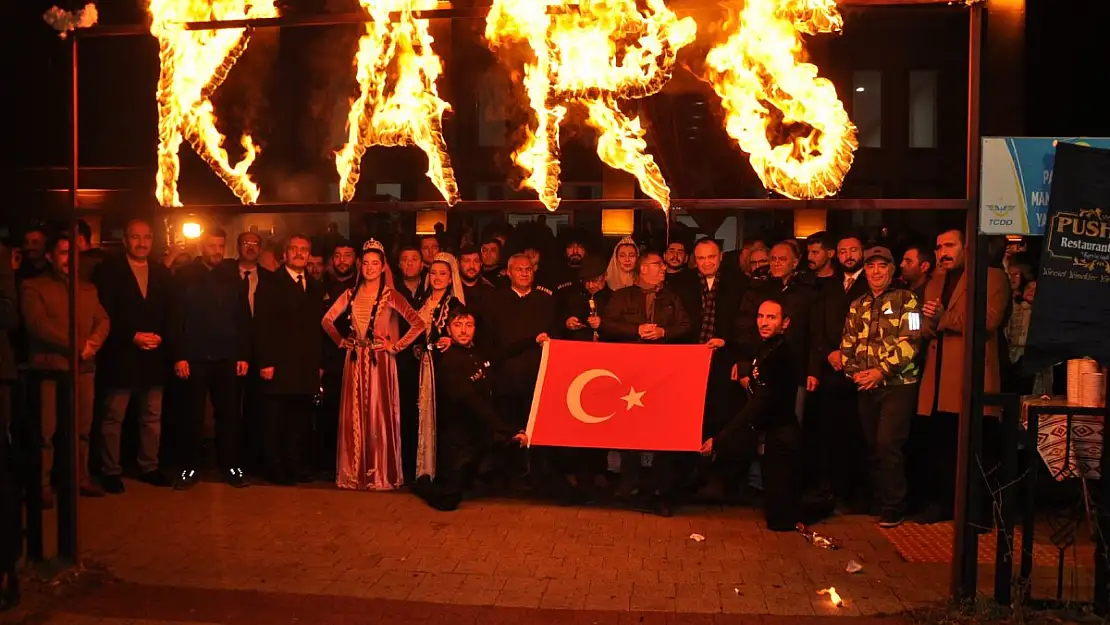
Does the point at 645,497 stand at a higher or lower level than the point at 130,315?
lower

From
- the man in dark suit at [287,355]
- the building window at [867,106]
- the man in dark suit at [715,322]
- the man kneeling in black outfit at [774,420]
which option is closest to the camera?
the man kneeling in black outfit at [774,420]

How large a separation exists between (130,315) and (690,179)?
8541 millimetres

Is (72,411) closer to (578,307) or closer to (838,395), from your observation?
(578,307)

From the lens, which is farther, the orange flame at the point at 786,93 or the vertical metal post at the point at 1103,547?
the orange flame at the point at 786,93

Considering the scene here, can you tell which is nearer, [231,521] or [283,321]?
→ [231,521]

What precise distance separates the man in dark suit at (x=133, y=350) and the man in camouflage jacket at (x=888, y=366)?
5800mm

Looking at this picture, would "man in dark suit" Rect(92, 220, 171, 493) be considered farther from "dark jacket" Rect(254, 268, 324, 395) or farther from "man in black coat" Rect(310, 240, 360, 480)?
"man in black coat" Rect(310, 240, 360, 480)

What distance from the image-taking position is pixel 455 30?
15570 mm

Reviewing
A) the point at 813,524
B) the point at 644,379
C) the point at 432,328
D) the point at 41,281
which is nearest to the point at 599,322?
the point at 644,379

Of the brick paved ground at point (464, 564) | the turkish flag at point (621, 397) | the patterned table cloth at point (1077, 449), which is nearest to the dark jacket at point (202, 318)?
the brick paved ground at point (464, 564)

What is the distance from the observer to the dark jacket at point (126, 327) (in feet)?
28.9

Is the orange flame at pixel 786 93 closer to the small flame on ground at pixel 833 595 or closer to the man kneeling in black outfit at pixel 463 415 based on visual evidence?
the small flame on ground at pixel 833 595

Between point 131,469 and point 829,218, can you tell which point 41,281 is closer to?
point 131,469

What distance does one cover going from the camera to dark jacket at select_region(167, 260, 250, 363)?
29.7 feet
